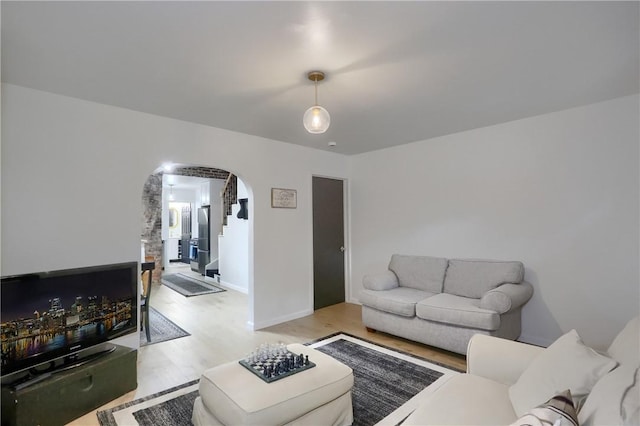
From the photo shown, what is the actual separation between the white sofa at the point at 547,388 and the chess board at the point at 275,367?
2.57ft

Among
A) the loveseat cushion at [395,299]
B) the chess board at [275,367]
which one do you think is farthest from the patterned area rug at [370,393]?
the chess board at [275,367]

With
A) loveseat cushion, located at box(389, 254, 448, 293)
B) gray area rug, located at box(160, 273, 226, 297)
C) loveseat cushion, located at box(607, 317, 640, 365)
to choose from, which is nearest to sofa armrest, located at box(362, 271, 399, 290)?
loveseat cushion, located at box(389, 254, 448, 293)

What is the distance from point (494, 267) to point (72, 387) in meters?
3.94

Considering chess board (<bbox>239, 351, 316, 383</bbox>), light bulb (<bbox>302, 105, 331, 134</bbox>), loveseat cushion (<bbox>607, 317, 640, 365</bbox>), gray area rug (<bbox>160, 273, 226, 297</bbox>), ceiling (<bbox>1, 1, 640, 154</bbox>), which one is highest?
ceiling (<bbox>1, 1, 640, 154</bbox>)

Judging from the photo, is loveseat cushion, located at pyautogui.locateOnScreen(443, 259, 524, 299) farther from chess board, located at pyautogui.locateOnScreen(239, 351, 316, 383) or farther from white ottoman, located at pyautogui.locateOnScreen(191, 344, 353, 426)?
chess board, located at pyautogui.locateOnScreen(239, 351, 316, 383)

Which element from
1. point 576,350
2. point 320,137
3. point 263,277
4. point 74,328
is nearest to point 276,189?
point 320,137

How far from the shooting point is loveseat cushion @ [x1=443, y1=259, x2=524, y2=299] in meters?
3.41

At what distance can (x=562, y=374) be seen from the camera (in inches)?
54.7

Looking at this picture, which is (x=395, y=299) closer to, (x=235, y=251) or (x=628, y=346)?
(x=628, y=346)

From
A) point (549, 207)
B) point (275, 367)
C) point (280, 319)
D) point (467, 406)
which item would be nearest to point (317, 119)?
point (275, 367)

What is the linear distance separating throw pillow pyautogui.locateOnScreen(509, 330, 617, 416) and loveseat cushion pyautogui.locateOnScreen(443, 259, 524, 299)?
6.50 ft

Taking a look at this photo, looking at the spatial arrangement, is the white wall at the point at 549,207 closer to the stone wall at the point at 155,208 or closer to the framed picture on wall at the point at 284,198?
the framed picture on wall at the point at 284,198

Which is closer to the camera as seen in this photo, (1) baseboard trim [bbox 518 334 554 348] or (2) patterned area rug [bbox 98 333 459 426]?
(2) patterned area rug [bbox 98 333 459 426]

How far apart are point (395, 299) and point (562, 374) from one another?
2.19 m
